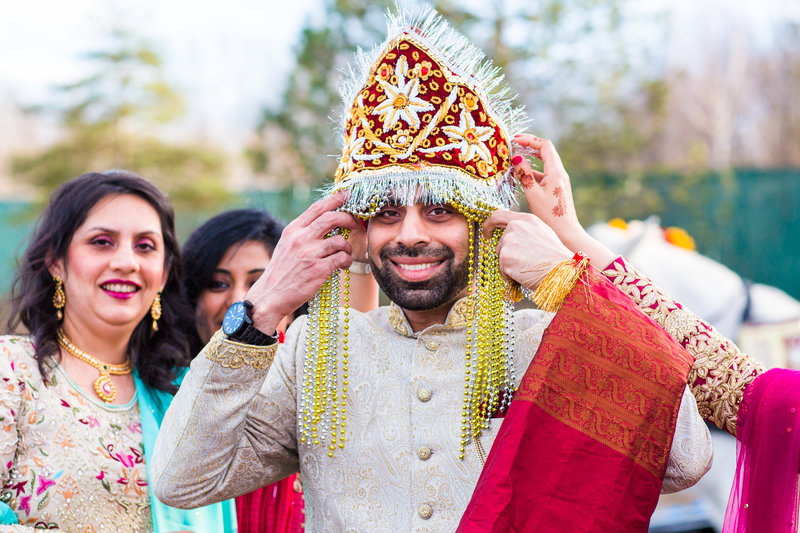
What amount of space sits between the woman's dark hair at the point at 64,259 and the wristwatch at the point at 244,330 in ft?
2.84

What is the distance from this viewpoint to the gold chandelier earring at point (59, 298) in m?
2.97

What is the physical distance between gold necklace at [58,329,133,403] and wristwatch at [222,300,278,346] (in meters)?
0.82

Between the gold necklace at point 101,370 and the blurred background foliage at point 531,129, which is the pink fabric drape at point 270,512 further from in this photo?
the blurred background foliage at point 531,129

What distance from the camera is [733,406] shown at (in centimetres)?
219

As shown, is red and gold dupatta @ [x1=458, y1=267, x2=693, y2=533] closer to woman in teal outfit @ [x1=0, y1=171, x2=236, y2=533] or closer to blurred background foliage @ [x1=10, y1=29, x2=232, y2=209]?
woman in teal outfit @ [x1=0, y1=171, x2=236, y2=533]

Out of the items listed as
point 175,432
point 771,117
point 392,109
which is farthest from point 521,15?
point 771,117

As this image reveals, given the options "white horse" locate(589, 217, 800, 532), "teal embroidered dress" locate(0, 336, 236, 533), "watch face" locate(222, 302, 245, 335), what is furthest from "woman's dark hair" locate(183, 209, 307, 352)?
"white horse" locate(589, 217, 800, 532)

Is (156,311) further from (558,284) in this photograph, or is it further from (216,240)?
(558,284)

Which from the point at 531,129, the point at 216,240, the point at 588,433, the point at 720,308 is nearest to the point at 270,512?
the point at 216,240

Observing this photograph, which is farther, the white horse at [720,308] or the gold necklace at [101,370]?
the white horse at [720,308]

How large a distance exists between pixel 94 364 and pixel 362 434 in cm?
110

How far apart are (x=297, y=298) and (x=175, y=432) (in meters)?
0.48

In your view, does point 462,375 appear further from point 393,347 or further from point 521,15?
point 521,15

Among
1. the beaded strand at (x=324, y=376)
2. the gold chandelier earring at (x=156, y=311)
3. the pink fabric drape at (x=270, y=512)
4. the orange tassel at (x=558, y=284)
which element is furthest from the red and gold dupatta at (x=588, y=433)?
the gold chandelier earring at (x=156, y=311)
